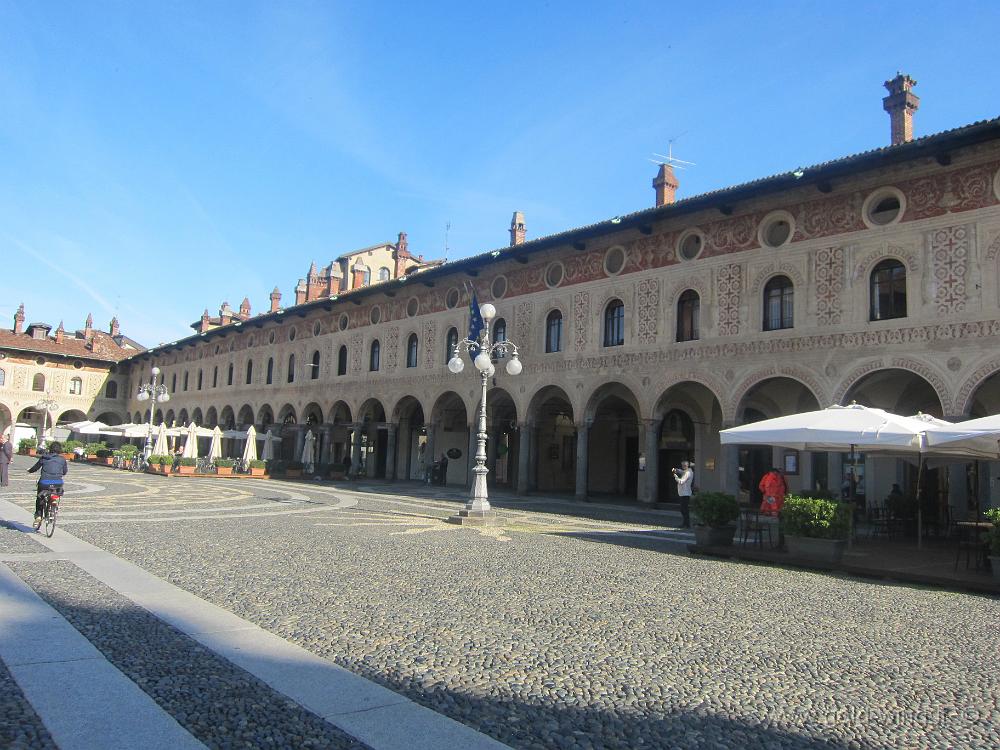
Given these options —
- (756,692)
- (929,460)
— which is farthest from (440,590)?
(929,460)

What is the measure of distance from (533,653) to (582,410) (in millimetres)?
17787

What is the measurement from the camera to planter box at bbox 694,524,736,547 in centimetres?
1147

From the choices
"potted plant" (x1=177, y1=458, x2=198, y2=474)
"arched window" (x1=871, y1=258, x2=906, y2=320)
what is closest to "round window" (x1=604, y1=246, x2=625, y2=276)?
"arched window" (x1=871, y1=258, x2=906, y2=320)

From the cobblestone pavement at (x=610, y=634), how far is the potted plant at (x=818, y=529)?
2.27 ft

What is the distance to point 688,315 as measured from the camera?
20.6 m

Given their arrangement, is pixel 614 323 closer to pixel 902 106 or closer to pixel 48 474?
pixel 902 106

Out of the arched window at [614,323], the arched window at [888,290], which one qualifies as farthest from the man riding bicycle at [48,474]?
the arched window at [888,290]

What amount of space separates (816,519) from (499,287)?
1717cm

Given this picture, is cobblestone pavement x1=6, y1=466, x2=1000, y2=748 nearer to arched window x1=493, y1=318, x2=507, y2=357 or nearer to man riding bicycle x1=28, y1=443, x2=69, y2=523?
man riding bicycle x1=28, y1=443, x2=69, y2=523

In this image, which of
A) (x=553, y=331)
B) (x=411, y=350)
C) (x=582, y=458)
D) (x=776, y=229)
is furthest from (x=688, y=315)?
(x=411, y=350)

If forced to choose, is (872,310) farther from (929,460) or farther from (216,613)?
(216,613)

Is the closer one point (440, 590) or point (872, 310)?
point (440, 590)

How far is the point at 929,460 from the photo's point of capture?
45.9 ft

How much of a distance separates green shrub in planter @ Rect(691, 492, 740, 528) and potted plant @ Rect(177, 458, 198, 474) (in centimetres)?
A: 2378
